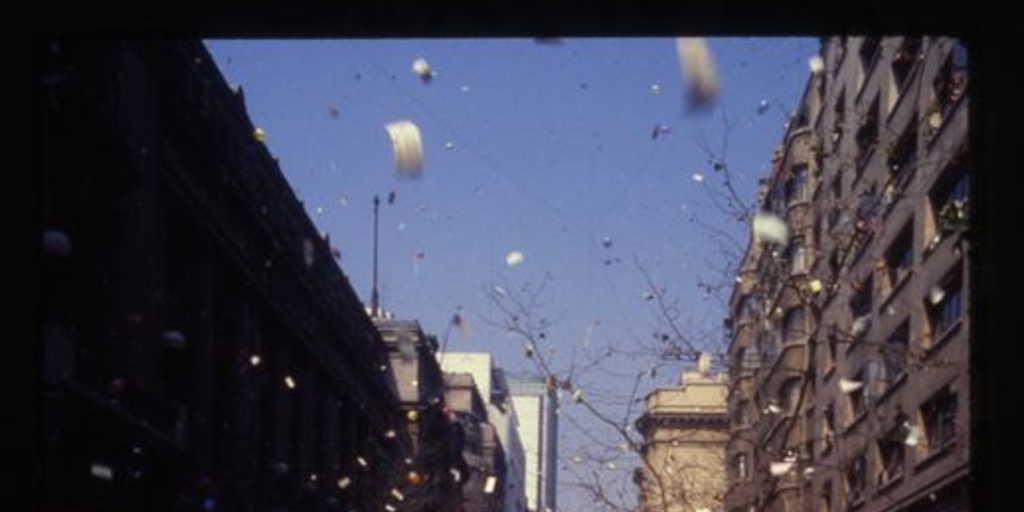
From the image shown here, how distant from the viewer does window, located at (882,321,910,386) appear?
25.8 metres

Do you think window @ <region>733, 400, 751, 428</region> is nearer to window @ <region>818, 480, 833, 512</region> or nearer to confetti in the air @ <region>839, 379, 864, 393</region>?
window @ <region>818, 480, 833, 512</region>

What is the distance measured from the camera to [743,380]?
52.6 metres

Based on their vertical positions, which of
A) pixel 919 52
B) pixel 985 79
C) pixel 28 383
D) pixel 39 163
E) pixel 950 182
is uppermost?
pixel 919 52

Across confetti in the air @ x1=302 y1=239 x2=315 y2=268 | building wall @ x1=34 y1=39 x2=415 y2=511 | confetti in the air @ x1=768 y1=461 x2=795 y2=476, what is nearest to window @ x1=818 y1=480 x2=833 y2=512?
building wall @ x1=34 y1=39 x2=415 y2=511

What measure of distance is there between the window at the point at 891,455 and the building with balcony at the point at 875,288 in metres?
0.05

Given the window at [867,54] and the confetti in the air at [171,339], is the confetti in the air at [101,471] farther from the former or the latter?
the window at [867,54]

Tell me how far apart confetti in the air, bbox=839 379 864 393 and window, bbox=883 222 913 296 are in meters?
2.79

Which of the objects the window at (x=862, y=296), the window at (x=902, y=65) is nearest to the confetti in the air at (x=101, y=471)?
the window at (x=902, y=65)

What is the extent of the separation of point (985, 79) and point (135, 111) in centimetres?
1450

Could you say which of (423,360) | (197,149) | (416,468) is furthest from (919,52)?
(423,360)

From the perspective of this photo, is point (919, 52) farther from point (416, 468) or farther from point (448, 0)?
point (416, 468)

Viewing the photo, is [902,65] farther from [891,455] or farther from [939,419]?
[891,455]

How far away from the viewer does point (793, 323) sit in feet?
139

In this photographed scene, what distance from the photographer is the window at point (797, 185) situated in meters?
39.4
